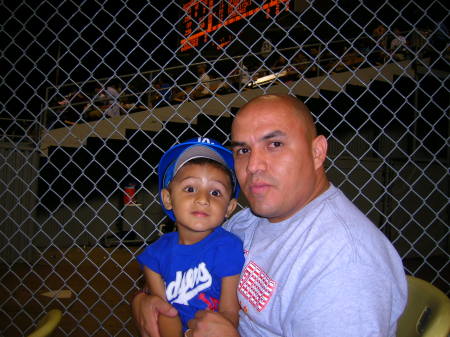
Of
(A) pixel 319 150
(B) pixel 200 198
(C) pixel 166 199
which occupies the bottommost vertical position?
(C) pixel 166 199

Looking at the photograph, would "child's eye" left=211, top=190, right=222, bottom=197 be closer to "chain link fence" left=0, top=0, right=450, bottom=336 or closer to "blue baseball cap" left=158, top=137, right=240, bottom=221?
"blue baseball cap" left=158, top=137, right=240, bottom=221

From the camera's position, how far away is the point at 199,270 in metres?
1.55

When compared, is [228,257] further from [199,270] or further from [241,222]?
[241,222]

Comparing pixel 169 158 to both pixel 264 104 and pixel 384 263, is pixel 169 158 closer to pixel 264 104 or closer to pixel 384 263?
pixel 264 104

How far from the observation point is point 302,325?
1.01 meters

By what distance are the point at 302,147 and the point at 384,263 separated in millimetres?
508

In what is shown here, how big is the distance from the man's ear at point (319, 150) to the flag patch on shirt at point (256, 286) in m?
0.47

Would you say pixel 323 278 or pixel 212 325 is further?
pixel 212 325

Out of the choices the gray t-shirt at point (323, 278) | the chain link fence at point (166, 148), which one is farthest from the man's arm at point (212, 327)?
the chain link fence at point (166, 148)

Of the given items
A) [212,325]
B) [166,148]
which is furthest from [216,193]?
[166,148]

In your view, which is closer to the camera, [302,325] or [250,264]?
[302,325]

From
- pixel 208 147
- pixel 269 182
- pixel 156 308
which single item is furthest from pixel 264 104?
pixel 156 308

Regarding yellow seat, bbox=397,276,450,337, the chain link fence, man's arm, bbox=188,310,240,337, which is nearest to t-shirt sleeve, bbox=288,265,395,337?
yellow seat, bbox=397,276,450,337

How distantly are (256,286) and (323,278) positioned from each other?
384 millimetres
